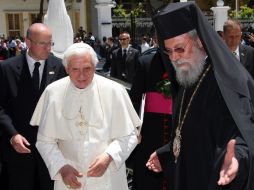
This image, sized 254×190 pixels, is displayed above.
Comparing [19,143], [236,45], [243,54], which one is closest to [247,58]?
[243,54]

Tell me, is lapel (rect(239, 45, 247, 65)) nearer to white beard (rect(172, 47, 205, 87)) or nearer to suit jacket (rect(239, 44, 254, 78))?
suit jacket (rect(239, 44, 254, 78))

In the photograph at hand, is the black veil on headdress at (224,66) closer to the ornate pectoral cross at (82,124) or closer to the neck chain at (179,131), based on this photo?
the neck chain at (179,131)

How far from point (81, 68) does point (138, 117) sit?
25.8 inches

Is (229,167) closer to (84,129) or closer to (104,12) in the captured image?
(84,129)

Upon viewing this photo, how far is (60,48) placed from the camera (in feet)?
23.1

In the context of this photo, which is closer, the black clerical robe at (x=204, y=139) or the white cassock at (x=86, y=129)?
the black clerical robe at (x=204, y=139)

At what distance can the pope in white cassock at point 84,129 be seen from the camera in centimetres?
344

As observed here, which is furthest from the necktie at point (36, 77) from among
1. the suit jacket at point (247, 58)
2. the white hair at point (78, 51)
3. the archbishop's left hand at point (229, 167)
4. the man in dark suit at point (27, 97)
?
the suit jacket at point (247, 58)

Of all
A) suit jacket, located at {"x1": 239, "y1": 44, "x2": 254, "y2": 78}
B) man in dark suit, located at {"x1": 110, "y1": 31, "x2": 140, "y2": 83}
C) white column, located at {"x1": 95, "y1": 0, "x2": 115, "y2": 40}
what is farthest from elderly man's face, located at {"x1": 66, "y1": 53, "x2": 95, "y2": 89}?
white column, located at {"x1": 95, "y1": 0, "x2": 115, "y2": 40}

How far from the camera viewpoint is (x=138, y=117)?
3814 millimetres

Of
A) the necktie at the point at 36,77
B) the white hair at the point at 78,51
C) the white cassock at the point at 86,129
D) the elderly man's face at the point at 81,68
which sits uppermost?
the white hair at the point at 78,51

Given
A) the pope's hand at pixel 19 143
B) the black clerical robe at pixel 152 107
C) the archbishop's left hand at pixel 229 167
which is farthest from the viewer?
the black clerical robe at pixel 152 107

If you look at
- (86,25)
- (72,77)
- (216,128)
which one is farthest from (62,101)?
(86,25)

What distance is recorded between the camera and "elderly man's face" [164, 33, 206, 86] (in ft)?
9.43
